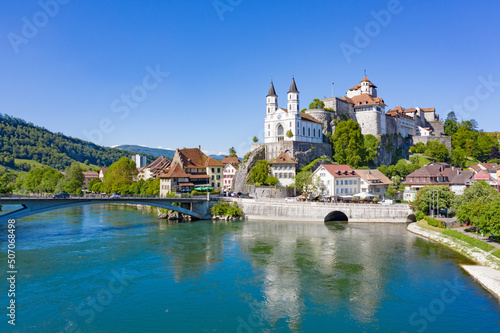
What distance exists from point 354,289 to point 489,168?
72787 millimetres

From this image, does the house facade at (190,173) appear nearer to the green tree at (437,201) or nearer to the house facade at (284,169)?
the house facade at (284,169)

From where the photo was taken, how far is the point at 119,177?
9212 cm

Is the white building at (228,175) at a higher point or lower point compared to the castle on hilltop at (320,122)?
lower

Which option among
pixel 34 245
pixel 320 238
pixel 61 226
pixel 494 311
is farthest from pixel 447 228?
pixel 61 226

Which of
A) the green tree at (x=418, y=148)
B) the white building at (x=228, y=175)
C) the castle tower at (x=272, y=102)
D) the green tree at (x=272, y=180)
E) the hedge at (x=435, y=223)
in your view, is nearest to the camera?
the hedge at (x=435, y=223)

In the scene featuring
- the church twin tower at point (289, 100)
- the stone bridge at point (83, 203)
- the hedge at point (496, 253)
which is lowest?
the hedge at point (496, 253)

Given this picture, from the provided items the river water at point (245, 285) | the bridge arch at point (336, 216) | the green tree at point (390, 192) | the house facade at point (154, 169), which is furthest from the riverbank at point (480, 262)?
the house facade at point (154, 169)

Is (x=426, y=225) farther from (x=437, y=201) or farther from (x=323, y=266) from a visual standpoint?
(x=323, y=266)

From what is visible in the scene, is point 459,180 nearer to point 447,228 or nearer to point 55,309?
point 447,228

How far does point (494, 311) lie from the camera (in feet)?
69.3

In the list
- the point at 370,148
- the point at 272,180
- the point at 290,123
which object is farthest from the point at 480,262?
the point at 370,148

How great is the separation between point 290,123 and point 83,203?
47169mm

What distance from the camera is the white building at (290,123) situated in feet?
260

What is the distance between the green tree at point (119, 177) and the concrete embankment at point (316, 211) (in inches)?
1664
